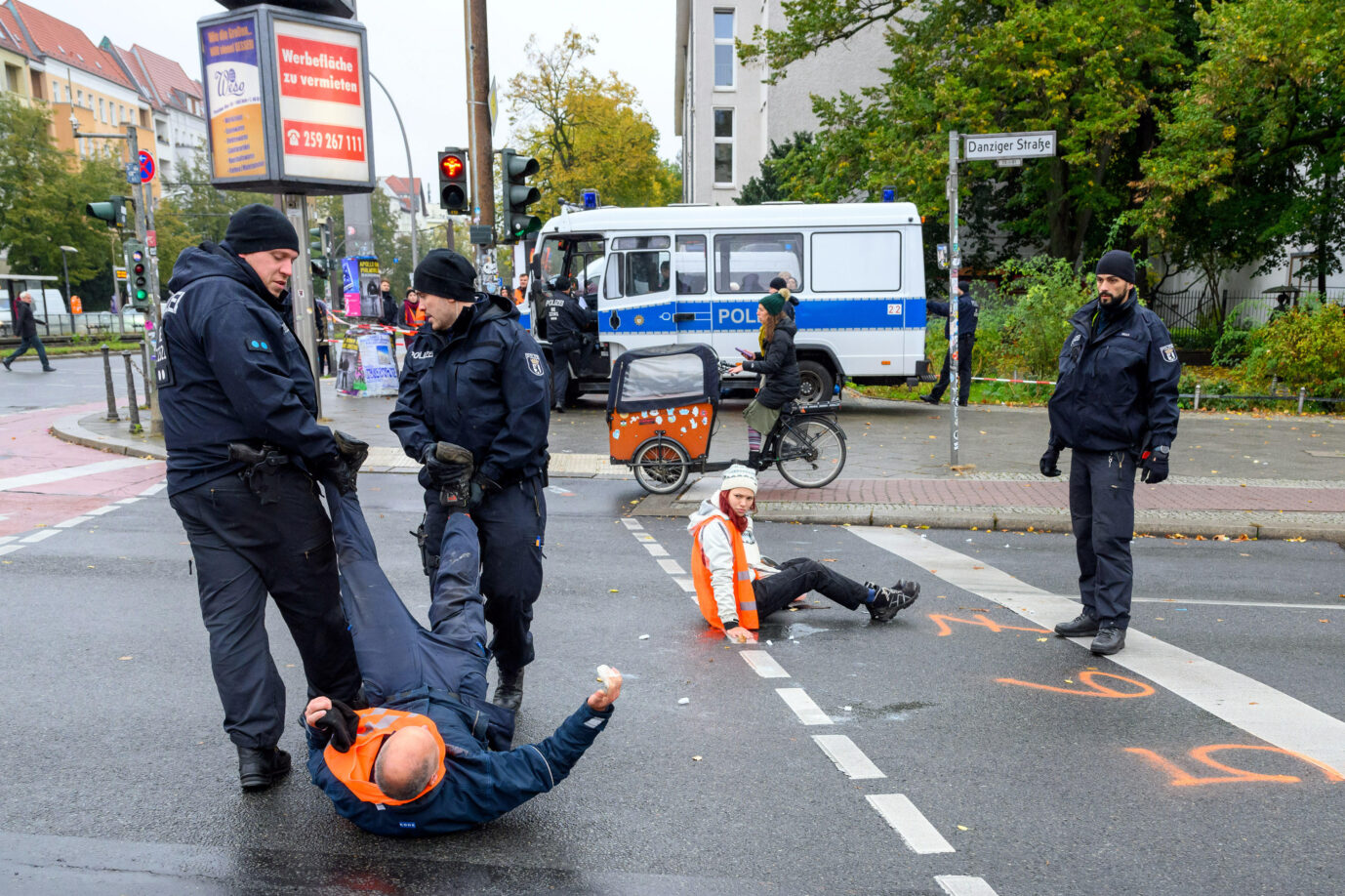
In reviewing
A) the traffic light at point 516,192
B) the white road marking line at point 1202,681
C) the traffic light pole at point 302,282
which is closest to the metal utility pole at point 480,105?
the traffic light at point 516,192

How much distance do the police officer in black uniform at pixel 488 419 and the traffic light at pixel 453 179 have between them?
30.7 feet

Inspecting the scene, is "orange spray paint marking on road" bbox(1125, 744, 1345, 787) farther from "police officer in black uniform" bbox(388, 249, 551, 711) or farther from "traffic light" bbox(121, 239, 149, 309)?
"traffic light" bbox(121, 239, 149, 309)

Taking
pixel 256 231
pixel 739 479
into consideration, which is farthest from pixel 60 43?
pixel 256 231

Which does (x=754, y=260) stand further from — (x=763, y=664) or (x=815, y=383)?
(x=763, y=664)

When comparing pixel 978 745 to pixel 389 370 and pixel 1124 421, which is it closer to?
pixel 1124 421

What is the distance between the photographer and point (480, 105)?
49.0 feet

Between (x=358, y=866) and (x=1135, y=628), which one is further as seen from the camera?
(x=1135, y=628)

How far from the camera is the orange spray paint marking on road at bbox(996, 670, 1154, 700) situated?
193 inches

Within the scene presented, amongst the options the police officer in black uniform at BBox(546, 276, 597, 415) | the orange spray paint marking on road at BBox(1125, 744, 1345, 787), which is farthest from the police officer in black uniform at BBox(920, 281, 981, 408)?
the orange spray paint marking on road at BBox(1125, 744, 1345, 787)

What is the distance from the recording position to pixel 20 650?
5402 mm

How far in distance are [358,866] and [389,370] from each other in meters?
14.9

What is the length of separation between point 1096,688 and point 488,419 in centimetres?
309

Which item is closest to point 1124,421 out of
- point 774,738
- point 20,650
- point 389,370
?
point 774,738

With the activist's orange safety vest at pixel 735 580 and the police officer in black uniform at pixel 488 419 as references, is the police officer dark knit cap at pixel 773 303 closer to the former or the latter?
the activist's orange safety vest at pixel 735 580
